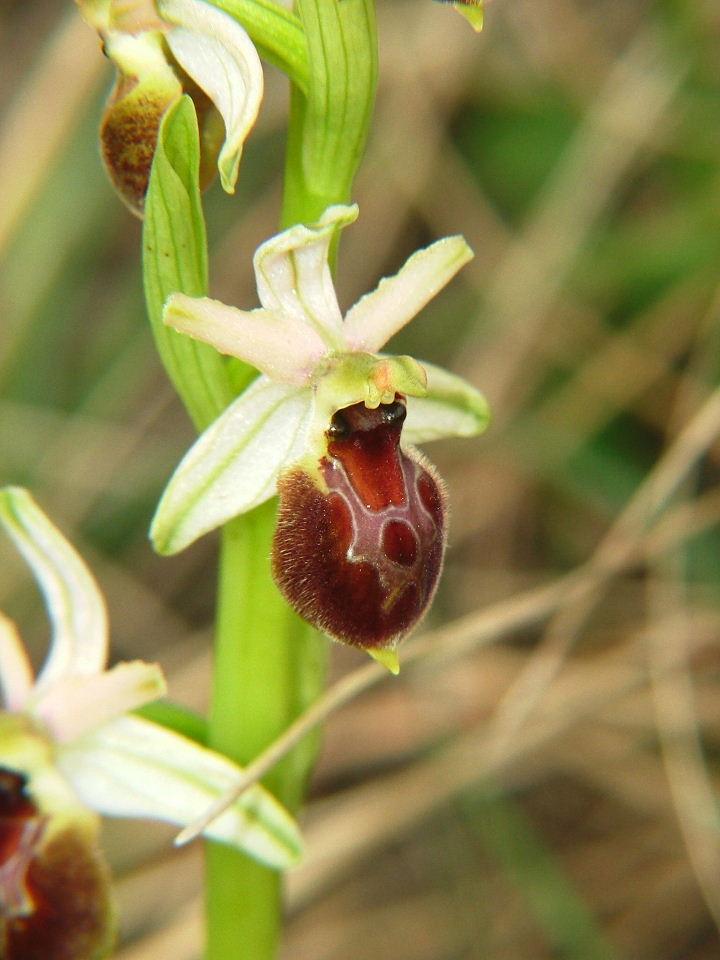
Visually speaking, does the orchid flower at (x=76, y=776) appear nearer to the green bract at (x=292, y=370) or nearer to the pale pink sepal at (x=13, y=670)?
the pale pink sepal at (x=13, y=670)

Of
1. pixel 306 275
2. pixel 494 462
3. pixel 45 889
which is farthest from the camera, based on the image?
pixel 494 462

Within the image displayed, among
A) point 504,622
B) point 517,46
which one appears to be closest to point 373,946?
point 504,622

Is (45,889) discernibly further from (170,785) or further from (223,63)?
(223,63)

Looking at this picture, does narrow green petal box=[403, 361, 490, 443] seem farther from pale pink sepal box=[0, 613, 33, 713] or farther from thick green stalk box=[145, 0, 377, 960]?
pale pink sepal box=[0, 613, 33, 713]

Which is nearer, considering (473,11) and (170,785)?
(473,11)

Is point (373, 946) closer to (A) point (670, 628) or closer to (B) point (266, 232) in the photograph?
(A) point (670, 628)

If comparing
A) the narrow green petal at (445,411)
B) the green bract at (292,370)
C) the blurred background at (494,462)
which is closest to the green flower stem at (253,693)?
the green bract at (292,370)

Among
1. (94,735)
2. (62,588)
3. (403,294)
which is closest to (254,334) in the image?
(403,294)
